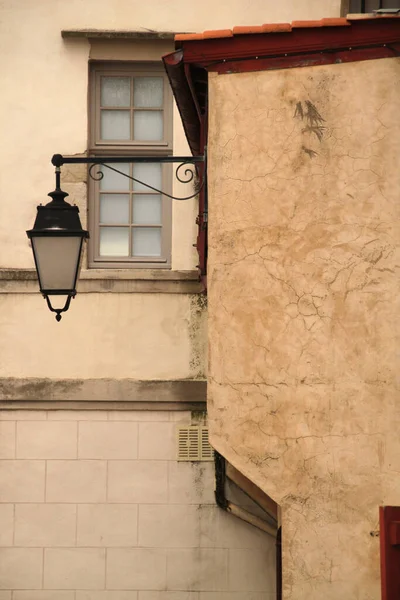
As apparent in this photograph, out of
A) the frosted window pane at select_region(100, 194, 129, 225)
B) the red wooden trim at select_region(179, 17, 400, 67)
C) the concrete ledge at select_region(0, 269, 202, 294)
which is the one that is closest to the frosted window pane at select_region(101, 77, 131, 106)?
the frosted window pane at select_region(100, 194, 129, 225)

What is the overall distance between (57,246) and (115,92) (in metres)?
4.53

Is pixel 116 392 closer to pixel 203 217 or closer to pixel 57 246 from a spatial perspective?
pixel 203 217

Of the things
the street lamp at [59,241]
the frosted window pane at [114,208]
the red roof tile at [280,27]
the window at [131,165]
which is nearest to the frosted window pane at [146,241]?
the window at [131,165]

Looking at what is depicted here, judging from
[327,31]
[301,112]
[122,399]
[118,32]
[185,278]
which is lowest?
[122,399]

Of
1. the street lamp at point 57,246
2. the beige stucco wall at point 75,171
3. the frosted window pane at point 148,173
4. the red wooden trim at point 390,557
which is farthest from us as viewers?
the frosted window pane at point 148,173

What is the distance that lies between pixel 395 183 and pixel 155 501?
5.13 metres

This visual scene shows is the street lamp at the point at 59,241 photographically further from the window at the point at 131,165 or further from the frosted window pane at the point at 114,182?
the frosted window pane at the point at 114,182

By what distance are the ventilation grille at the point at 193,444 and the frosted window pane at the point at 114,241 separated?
1.97 meters

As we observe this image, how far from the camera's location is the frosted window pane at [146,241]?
467 inches

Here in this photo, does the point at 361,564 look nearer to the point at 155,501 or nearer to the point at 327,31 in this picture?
the point at 327,31

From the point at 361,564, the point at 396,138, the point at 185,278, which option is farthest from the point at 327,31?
the point at 185,278

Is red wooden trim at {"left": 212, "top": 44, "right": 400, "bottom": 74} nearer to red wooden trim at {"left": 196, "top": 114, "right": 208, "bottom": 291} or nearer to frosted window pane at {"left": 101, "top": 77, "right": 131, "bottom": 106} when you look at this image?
red wooden trim at {"left": 196, "top": 114, "right": 208, "bottom": 291}

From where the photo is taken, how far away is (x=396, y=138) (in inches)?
285

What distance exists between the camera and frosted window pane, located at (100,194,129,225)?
39.1 feet
